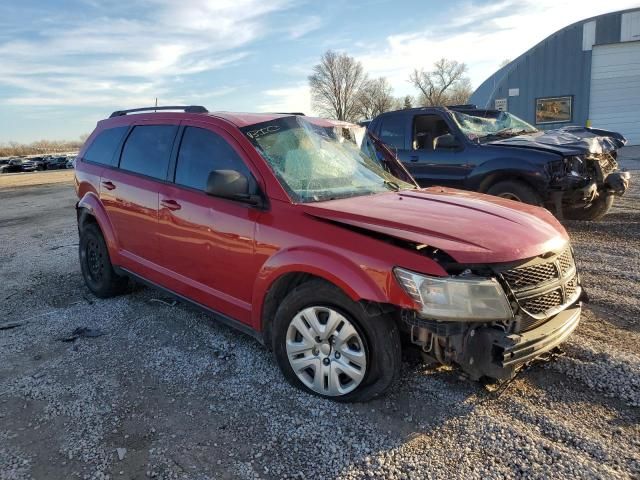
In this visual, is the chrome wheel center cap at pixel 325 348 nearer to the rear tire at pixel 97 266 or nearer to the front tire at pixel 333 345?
the front tire at pixel 333 345

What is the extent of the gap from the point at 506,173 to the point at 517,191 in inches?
12.3

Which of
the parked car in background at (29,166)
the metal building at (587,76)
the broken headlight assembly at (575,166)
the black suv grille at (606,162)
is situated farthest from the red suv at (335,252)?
the parked car in background at (29,166)

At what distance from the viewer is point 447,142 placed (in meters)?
7.31

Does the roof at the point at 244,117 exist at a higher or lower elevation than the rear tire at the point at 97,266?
higher

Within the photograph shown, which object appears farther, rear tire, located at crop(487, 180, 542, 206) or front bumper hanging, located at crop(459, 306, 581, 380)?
rear tire, located at crop(487, 180, 542, 206)

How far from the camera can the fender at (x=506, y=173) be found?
6438 mm

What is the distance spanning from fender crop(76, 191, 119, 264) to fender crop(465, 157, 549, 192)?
4898mm

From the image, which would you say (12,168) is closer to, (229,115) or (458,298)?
(229,115)

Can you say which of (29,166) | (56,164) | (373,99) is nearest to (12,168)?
(29,166)

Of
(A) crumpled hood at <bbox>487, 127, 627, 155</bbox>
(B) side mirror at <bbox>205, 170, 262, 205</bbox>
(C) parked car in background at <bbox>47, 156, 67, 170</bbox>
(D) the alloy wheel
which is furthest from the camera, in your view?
(C) parked car in background at <bbox>47, 156, 67, 170</bbox>

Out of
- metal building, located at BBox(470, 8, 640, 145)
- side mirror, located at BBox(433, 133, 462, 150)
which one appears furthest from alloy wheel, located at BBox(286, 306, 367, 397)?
metal building, located at BBox(470, 8, 640, 145)

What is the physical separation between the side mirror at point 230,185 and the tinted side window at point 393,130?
5.19m

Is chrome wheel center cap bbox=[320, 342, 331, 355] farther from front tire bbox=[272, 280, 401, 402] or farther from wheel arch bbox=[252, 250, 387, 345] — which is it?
wheel arch bbox=[252, 250, 387, 345]

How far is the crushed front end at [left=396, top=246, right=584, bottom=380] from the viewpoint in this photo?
2590 mm
